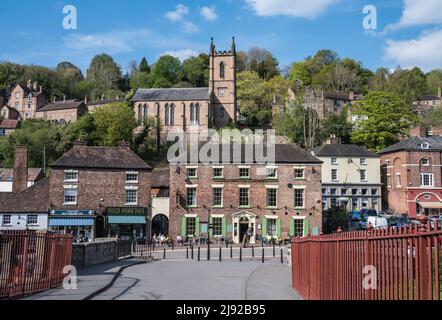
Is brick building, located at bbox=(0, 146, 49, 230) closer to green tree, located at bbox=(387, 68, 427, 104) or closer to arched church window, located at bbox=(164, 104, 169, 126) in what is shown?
arched church window, located at bbox=(164, 104, 169, 126)

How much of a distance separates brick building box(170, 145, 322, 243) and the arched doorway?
272 cm

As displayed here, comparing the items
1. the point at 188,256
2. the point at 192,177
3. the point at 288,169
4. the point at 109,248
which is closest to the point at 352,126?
the point at 288,169

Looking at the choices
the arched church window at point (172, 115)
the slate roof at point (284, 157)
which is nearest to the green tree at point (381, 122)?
the slate roof at point (284, 157)

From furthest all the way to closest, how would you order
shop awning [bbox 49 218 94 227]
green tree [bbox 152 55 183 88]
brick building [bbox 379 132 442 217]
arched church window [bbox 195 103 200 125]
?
green tree [bbox 152 55 183 88] → arched church window [bbox 195 103 200 125] → brick building [bbox 379 132 442 217] → shop awning [bbox 49 218 94 227]

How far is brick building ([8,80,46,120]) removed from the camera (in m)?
101

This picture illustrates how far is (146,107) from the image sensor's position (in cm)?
8788

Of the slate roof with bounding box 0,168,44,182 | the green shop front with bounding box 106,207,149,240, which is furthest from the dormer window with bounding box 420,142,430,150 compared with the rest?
the slate roof with bounding box 0,168,44,182

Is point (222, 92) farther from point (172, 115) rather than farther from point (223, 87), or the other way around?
point (172, 115)

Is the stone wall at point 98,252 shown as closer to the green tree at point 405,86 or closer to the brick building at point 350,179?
the brick building at point 350,179

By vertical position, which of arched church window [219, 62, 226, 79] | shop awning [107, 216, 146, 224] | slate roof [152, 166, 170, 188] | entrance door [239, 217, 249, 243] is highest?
arched church window [219, 62, 226, 79]

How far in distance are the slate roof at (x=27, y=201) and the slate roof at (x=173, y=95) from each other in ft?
145

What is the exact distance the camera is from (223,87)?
87.4m

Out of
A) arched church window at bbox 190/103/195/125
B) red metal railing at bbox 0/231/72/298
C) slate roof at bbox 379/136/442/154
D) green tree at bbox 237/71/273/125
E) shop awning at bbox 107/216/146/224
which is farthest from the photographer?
green tree at bbox 237/71/273/125

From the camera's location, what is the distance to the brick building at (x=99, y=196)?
43781 mm
